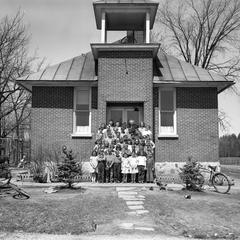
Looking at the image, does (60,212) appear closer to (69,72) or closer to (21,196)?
(21,196)

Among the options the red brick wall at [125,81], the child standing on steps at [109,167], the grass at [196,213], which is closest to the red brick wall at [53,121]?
the red brick wall at [125,81]

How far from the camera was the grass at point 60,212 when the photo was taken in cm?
800

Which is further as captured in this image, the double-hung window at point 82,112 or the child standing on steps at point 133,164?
the double-hung window at point 82,112

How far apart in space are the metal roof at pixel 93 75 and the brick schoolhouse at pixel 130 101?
0.04 metres

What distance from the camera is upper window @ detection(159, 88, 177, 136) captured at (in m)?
17.9

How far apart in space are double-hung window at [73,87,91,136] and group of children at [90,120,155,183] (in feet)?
4.79

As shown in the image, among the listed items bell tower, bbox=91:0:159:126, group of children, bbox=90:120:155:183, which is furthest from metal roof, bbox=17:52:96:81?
group of children, bbox=90:120:155:183

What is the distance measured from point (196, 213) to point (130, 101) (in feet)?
27.5

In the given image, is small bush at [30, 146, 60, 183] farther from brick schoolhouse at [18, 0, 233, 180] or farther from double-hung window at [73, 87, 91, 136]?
double-hung window at [73, 87, 91, 136]

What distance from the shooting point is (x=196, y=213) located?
962cm

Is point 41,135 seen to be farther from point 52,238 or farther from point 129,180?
point 52,238

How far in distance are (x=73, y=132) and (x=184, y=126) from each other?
5.04 m

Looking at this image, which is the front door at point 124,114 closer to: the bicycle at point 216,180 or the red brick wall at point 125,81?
the red brick wall at point 125,81

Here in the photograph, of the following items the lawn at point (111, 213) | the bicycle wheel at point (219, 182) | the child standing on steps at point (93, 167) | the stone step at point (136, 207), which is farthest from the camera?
the child standing on steps at point (93, 167)
